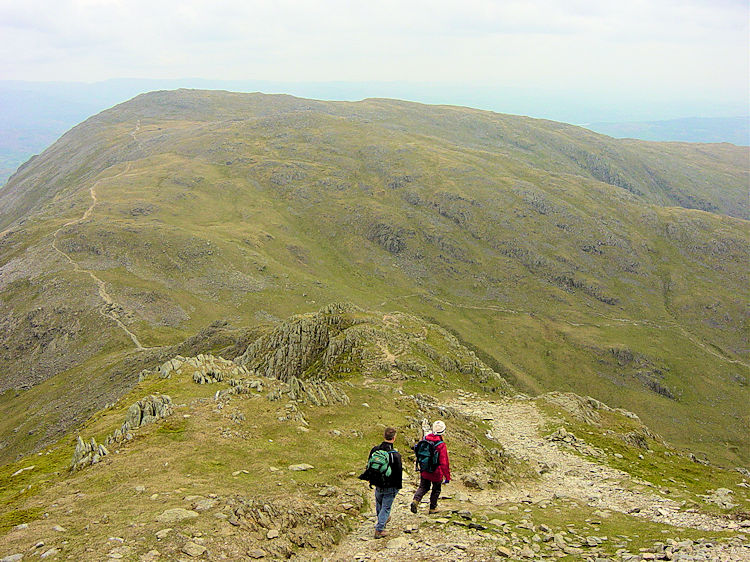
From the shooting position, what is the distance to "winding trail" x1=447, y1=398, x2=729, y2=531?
23719mm

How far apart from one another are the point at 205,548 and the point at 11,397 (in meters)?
113

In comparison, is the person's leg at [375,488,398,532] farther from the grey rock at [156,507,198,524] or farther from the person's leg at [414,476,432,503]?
the grey rock at [156,507,198,524]

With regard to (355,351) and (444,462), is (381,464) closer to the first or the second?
(444,462)

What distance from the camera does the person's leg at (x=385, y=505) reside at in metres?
17.3

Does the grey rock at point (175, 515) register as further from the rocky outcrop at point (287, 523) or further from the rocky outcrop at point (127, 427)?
the rocky outcrop at point (127, 427)

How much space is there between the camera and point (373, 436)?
A: 1225 inches

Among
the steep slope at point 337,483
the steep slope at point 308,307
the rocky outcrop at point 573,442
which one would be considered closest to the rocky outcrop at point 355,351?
the steep slope at point 337,483

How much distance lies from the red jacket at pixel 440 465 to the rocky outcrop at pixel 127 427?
1816cm

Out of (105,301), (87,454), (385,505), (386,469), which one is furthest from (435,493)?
(105,301)

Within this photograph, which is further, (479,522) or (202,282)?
(202,282)

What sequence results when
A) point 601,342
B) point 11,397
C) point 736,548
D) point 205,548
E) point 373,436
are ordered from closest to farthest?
point 205,548 → point 736,548 → point 373,436 → point 11,397 → point 601,342

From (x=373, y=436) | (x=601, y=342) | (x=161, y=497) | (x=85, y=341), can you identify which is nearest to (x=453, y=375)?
(x=373, y=436)

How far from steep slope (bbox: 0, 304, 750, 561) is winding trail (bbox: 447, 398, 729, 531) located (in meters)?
0.16

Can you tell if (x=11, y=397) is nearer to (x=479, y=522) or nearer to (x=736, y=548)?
(x=479, y=522)
